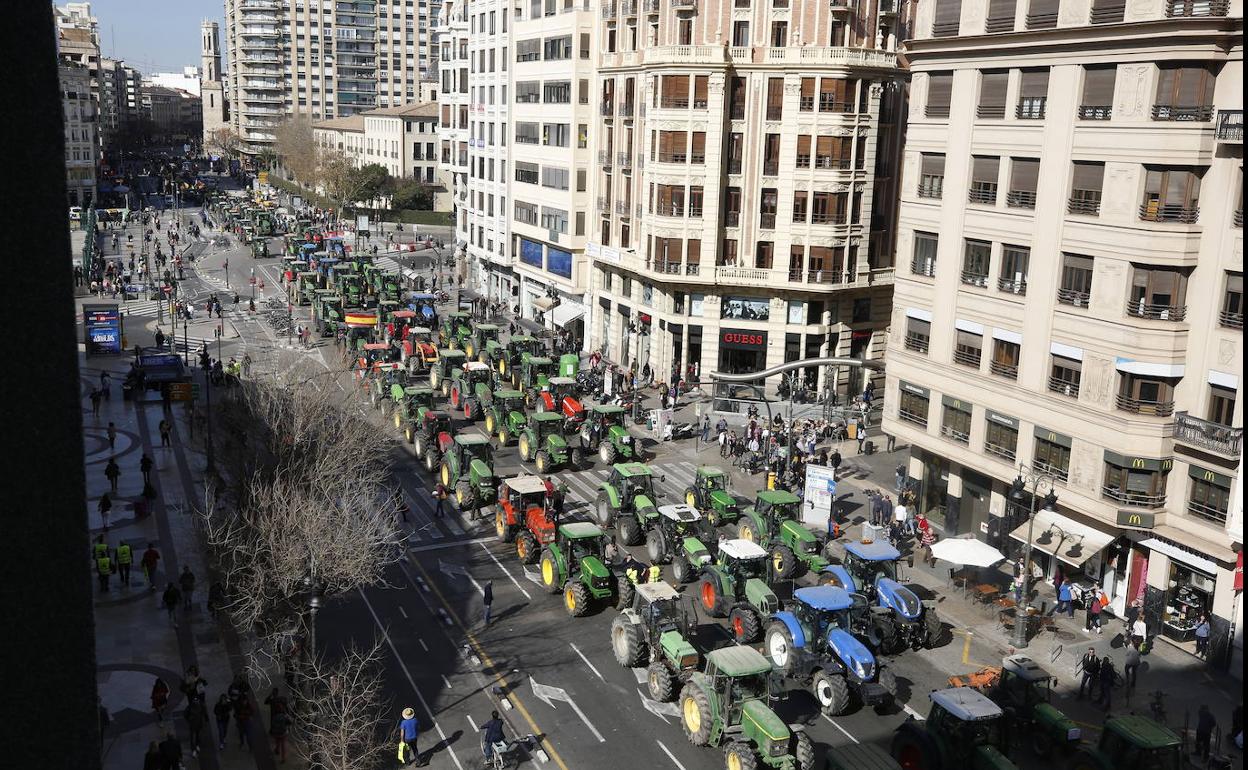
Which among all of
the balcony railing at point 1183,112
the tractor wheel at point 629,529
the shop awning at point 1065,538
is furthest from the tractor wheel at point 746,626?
the balcony railing at point 1183,112

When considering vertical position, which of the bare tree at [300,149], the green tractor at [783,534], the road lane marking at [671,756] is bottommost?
the road lane marking at [671,756]

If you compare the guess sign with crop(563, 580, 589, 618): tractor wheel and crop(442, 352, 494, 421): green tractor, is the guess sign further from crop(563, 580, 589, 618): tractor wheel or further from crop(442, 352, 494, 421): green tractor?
crop(563, 580, 589, 618): tractor wheel

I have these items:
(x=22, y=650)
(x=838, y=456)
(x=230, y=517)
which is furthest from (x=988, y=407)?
(x=22, y=650)

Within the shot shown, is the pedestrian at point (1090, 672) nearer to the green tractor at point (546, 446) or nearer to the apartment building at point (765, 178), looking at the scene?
the green tractor at point (546, 446)

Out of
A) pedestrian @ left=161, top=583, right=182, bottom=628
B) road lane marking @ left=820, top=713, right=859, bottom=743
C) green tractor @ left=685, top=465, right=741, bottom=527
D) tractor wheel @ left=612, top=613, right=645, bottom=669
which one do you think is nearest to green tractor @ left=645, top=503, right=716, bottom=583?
green tractor @ left=685, top=465, right=741, bottom=527

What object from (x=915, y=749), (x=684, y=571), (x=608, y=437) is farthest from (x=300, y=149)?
(x=915, y=749)

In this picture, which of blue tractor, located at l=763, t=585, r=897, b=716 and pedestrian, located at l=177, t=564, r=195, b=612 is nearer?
blue tractor, located at l=763, t=585, r=897, b=716
